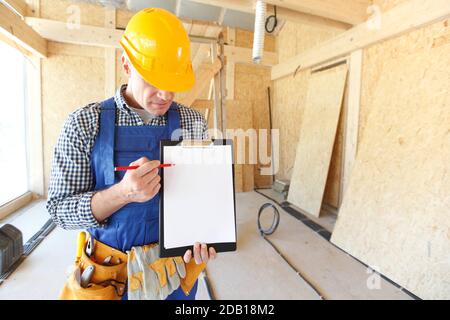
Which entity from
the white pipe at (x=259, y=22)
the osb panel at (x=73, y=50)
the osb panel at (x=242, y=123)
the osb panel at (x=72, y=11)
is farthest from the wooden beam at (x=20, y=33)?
the osb panel at (x=242, y=123)

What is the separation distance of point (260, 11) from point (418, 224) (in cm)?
203

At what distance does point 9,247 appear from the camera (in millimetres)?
1919

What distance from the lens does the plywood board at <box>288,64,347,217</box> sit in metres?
3.05

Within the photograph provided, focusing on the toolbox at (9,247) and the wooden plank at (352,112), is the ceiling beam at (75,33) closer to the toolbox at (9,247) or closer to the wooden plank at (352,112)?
the wooden plank at (352,112)

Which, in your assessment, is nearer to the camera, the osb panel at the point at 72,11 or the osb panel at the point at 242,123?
the osb panel at the point at 72,11

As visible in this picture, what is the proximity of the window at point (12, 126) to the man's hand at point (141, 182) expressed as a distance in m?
3.17

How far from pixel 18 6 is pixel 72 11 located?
0.59 meters

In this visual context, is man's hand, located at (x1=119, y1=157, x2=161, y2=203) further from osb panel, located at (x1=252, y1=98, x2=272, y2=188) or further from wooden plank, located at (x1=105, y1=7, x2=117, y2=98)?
osb panel, located at (x1=252, y1=98, x2=272, y2=188)

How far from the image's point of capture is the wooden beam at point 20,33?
7.86 ft

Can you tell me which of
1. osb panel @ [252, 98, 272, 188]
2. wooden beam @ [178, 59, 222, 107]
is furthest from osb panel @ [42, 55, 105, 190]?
osb panel @ [252, 98, 272, 188]

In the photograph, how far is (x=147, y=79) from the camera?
0.69m
